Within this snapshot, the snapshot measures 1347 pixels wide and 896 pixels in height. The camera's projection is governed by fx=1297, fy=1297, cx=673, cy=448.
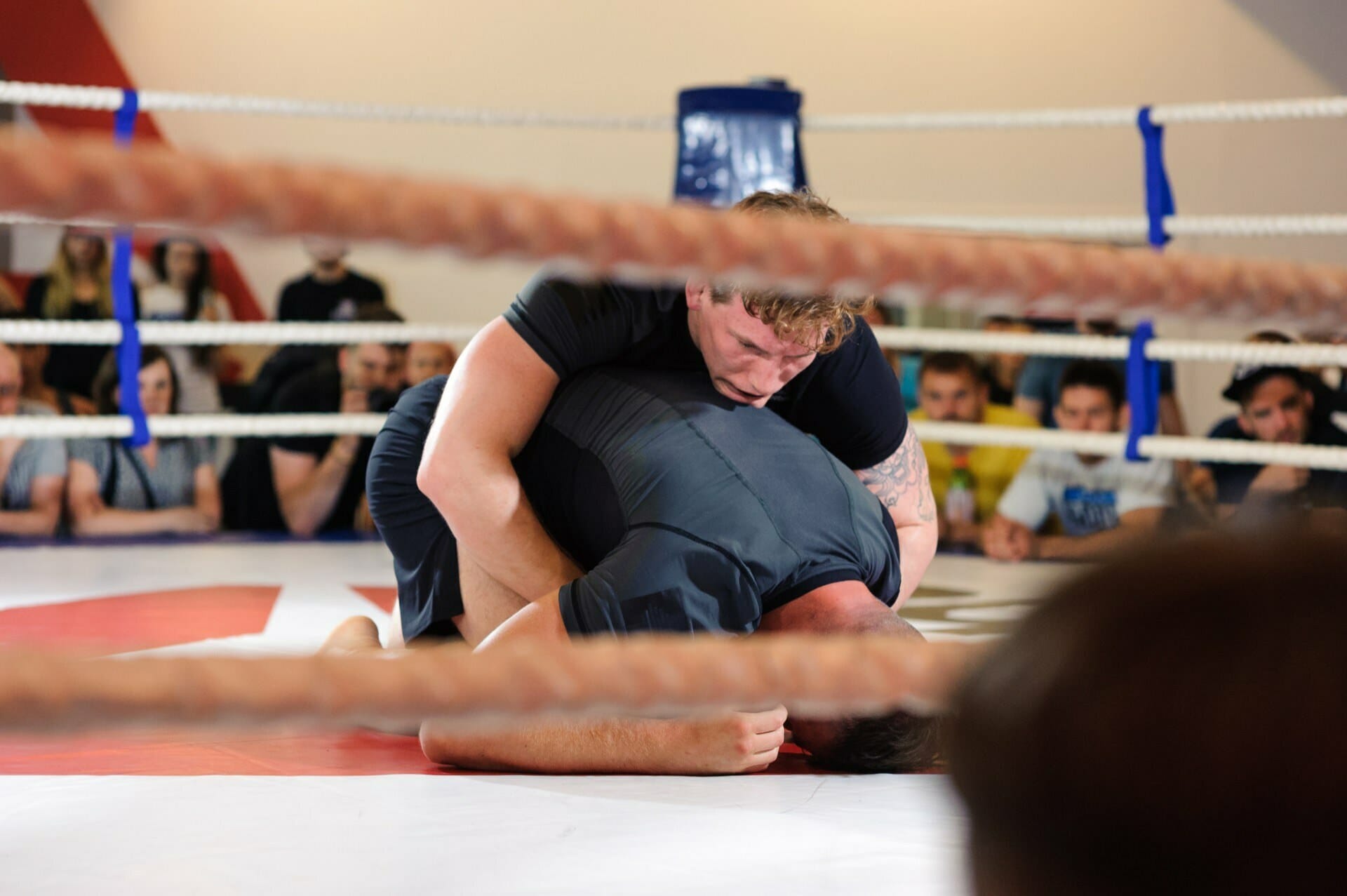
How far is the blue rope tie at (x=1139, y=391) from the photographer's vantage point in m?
2.36

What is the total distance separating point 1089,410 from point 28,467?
7.64 ft

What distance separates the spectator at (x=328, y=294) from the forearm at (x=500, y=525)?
238cm

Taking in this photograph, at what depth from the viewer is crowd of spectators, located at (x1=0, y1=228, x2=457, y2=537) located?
2820 millimetres

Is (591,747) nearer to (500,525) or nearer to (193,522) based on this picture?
(500,525)

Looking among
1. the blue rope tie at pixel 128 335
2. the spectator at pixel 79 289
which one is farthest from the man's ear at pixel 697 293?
the spectator at pixel 79 289

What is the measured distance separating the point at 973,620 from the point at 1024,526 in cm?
95

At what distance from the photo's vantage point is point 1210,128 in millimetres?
4465

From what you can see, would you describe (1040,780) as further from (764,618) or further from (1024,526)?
(1024,526)

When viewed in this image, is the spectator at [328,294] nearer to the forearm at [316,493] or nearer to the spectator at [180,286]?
the spectator at [180,286]

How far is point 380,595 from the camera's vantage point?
213cm

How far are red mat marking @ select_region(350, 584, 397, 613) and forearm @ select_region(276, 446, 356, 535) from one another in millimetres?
830

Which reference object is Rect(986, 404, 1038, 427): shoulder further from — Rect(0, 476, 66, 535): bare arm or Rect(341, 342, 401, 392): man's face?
Rect(0, 476, 66, 535): bare arm

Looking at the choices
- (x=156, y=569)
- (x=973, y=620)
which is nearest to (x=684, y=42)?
(x=156, y=569)

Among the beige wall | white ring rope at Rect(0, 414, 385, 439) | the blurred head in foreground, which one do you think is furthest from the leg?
the beige wall
